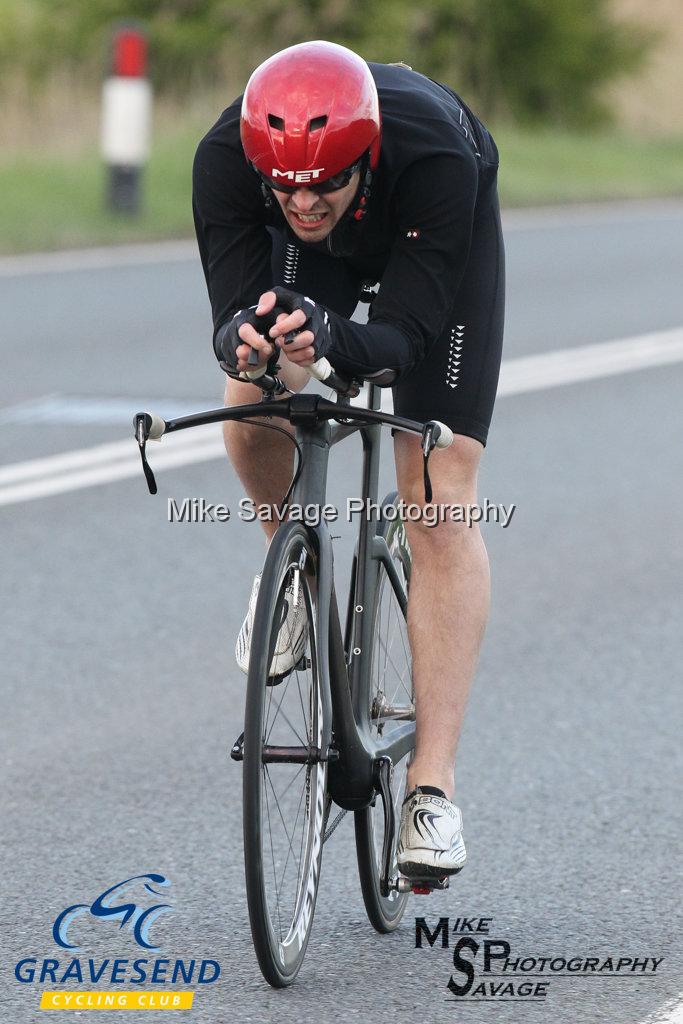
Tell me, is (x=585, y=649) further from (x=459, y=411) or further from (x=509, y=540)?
(x=459, y=411)

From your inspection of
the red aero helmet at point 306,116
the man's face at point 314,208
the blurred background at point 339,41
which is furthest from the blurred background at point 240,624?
the red aero helmet at point 306,116

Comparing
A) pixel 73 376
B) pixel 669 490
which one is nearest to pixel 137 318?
pixel 73 376

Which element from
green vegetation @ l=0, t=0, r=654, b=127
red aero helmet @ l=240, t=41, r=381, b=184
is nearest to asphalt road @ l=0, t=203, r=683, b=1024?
red aero helmet @ l=240, t=41, r=381, b=184

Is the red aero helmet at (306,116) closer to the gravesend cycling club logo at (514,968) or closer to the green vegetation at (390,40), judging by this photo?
the gravesend cycling club logo at (514,968)

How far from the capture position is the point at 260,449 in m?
3.84

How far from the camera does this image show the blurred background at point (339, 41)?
1648 cm

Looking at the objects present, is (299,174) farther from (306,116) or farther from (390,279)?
(390,279)

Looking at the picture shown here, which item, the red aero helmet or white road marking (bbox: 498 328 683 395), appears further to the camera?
white road marking (bbox: 498 328 683 395)

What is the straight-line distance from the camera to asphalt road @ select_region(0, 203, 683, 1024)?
371 cm

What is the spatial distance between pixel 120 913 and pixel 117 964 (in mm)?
265

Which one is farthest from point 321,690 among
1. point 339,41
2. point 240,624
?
point 339,41

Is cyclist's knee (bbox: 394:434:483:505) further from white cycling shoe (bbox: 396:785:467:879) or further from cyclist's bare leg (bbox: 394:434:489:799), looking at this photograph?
white cycling shoe (bbox: 396:785:467:879)

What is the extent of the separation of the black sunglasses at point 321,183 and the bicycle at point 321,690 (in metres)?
0.33

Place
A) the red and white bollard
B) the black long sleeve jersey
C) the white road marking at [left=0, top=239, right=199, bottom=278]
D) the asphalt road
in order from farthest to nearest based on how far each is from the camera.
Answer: the red and white bollard < the white road marking at [left=0, top=239, right=199, bottom=278] < the asphalt road < the black long sleeve jersey
